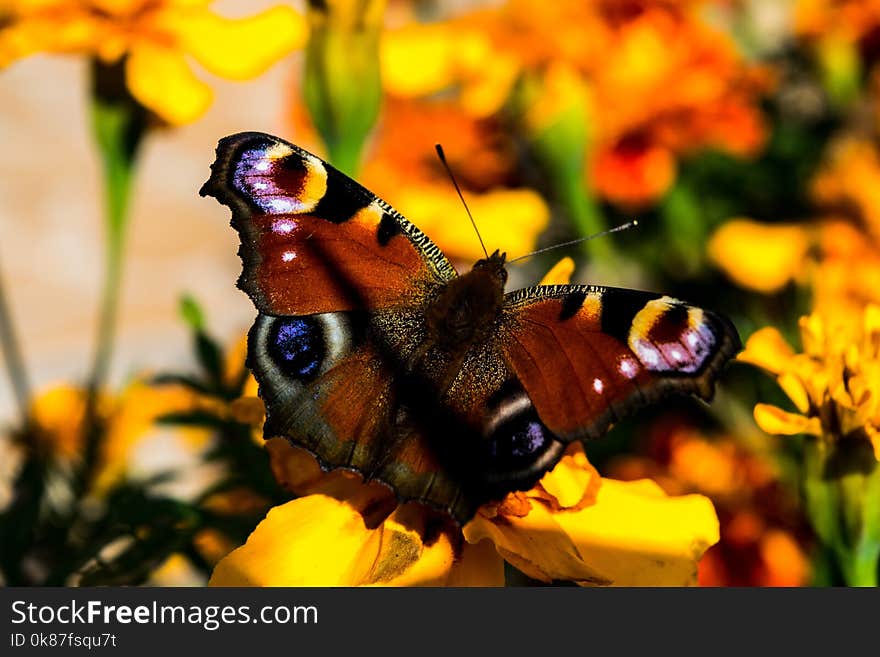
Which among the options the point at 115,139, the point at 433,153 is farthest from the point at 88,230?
the point at 115,139

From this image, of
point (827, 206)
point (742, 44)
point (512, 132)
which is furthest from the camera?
point (742, 44)

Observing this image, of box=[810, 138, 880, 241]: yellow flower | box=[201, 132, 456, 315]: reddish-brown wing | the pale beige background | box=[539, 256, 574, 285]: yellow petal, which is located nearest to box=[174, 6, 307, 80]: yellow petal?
box=[201, 132, 456, 315]: reddish-brown wing

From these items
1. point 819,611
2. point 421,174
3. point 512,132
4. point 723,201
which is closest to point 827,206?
point 723,201

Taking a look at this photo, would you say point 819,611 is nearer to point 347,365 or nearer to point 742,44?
point 347,365

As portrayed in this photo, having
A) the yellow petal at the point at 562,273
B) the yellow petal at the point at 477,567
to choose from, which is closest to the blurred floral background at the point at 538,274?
the yellow petal at the point at 477,567

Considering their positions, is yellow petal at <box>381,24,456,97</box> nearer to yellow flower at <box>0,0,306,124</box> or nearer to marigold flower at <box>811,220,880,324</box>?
yellow flower at <box>0,0,306,124</box>

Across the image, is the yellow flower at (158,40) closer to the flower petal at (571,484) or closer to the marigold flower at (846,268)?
the flower petal at (571,484)
